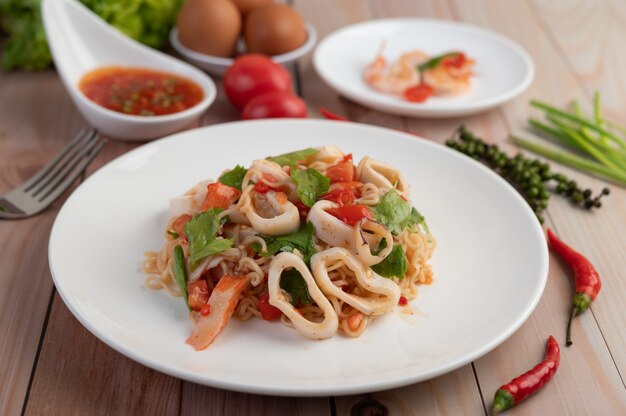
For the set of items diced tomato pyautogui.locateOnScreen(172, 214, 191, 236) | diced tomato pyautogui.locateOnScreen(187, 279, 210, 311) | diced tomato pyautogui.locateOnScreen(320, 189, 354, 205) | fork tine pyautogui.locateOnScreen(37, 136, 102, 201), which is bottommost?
fork tine pyautogui.locateOnScreen(37, 136, 102, 201)

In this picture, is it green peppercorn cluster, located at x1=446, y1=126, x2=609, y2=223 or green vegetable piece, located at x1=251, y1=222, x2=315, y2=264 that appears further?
green peppercorn cluster, located at x1=446, y1=126, x2=609, y2=223

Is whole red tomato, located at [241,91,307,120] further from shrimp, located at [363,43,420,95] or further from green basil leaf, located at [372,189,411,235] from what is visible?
green basil leaf, located at [372,189,411,235]

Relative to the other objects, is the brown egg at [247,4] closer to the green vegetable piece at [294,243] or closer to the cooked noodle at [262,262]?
the cooked noodle at [262,262]

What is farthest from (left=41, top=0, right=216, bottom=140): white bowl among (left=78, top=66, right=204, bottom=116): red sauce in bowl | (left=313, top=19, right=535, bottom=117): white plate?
(left=313, top=19, right=535, bottom=117): white plate

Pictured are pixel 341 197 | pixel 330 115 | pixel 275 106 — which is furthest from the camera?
pixel 330 115

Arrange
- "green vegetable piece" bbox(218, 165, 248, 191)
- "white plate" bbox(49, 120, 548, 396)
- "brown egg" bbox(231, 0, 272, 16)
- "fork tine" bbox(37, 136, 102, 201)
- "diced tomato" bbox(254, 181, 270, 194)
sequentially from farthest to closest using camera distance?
"brown egg" bbox(231, 0, 272, 16)
"fork tine" bbox(37, 136, 102, 201)
"green vegetable piece" bbox(218, 165, 248, 191)
"diced tomato" bbox(254, 181, 270, 194)
"white plate" bbox(49, 120, 548, 396)

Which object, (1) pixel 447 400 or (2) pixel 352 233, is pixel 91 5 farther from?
(1) pixel 447 400

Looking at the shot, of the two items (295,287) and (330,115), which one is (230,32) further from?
(295,287)

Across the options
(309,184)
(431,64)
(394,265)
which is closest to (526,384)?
(394,265)
